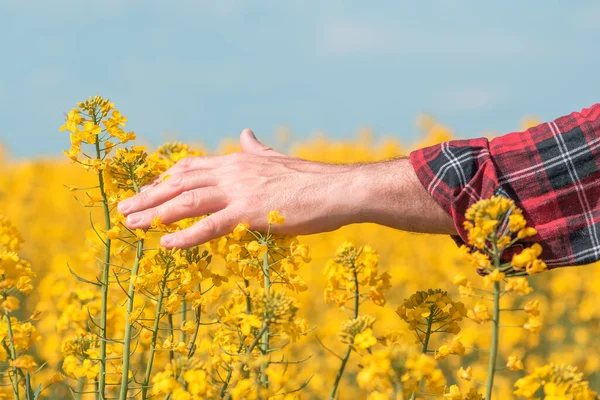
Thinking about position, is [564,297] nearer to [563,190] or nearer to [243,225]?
[563,190]

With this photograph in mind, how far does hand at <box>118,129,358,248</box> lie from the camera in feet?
7.60

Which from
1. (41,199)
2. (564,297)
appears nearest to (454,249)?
(564,297)

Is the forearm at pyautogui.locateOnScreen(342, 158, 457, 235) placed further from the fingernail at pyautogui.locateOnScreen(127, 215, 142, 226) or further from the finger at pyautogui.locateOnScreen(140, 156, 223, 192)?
the fingernail at pyautogui.locateOnScreen(127, 215, 142, 226)

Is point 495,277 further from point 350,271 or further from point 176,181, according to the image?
point 176,181

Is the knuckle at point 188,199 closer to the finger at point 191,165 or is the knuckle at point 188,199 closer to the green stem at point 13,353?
the finger at point 191,165

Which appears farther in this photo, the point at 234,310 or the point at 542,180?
the point at 542,180

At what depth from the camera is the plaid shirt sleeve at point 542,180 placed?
7.98 feet

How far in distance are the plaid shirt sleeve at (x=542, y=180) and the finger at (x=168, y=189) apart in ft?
2.33

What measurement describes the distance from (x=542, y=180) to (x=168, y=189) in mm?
1241

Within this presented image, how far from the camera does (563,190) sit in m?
2.48

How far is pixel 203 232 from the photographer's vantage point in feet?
7.46

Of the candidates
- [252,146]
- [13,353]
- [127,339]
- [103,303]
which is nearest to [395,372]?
[127,339]

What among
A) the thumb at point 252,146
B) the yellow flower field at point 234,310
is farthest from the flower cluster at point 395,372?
the thumb at point 252,146

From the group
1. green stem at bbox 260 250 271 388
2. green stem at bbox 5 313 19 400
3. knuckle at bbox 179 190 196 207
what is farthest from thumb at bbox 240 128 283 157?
green stem at bbox 5 313 19 400
